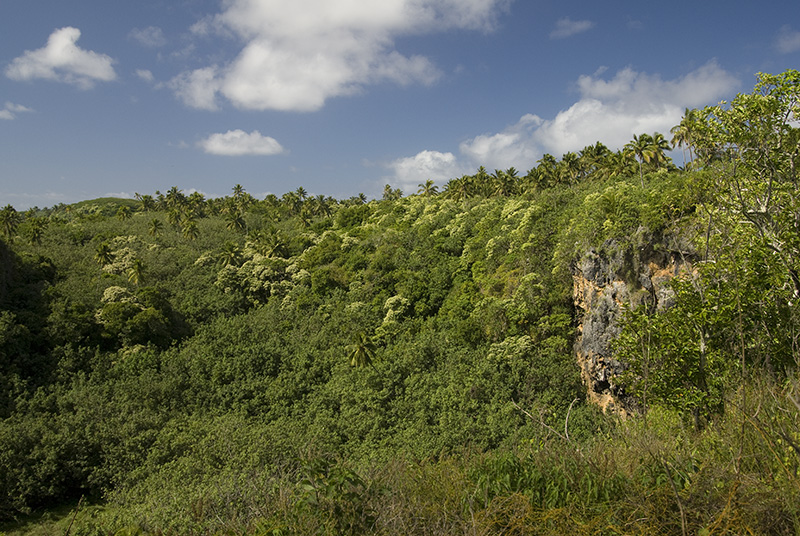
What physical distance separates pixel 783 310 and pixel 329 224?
60112 mm

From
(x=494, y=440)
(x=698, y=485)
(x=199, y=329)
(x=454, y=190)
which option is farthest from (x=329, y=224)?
(x=698, y=485)

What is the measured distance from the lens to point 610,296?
22.9 metres

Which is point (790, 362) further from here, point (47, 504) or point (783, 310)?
point (47, 504)

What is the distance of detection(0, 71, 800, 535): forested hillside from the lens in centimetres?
410

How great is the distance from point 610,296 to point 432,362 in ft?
36.7

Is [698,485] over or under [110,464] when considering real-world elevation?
over

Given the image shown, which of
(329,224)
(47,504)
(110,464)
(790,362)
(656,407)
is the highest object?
(329,224)

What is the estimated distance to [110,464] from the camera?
22.2 m

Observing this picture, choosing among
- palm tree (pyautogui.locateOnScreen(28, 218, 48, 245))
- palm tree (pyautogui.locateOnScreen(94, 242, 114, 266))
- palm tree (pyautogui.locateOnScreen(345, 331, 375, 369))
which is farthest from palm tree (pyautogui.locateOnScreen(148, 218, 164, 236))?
palm tree (pyautogui.locateOnScreen(345, 331, 375, 369))

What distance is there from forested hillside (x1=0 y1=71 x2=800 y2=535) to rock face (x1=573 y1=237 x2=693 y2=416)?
0.74ft

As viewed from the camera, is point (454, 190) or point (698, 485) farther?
point (454, 190)

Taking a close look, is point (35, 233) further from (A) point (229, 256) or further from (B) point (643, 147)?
(B) point (643, 147)

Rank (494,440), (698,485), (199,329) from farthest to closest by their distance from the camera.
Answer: (199,329) → (494,440) → (698,485)

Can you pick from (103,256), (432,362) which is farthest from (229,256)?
(432,362)
